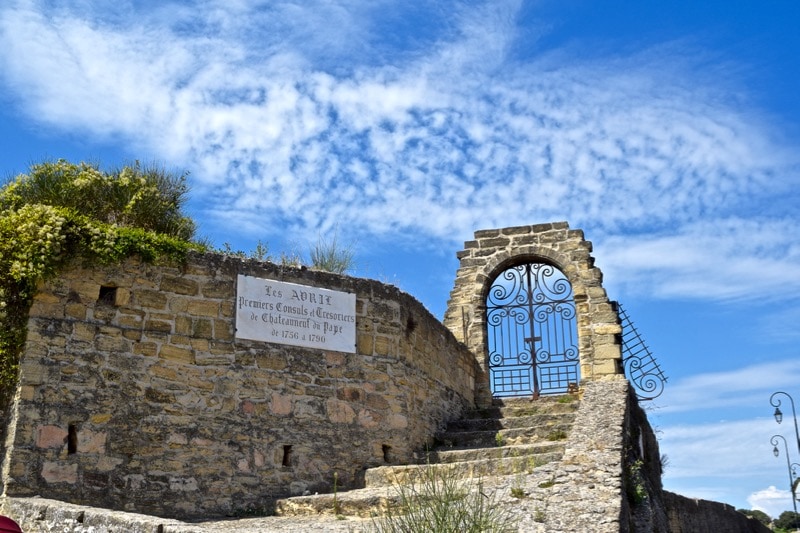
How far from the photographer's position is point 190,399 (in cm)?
822

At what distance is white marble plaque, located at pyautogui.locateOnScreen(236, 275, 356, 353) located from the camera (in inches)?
345

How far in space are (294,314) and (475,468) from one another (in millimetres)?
2465

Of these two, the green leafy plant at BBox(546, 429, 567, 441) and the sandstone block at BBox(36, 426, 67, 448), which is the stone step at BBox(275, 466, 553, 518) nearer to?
the green leafy plant at BBox(546, 429, 567, 441)

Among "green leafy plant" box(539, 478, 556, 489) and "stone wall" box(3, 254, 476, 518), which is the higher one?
"stone wall" box(3, 254, 476, 518)

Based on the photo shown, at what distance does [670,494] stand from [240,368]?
262 inches

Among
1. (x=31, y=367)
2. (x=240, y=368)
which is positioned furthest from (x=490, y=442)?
(x=31, y=367)

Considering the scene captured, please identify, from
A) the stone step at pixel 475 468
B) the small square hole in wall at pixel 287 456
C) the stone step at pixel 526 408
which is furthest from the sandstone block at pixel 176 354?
the stone step at pixel 526 408

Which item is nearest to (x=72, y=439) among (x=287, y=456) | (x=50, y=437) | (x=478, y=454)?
(x=50, y=437)

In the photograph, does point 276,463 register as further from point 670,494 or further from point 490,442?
point 670,494

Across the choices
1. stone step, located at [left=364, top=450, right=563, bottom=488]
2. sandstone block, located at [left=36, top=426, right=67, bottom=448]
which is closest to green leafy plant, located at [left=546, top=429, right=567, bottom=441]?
stone step, located at [left=364, top=450, right=563, bottom=488]

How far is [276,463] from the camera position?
852cm

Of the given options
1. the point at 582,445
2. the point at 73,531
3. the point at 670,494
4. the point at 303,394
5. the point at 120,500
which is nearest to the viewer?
the point at 73,531

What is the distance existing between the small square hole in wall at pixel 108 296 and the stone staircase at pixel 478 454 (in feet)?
8.23

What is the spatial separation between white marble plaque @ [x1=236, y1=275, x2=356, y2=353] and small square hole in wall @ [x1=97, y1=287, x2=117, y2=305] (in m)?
1.22
